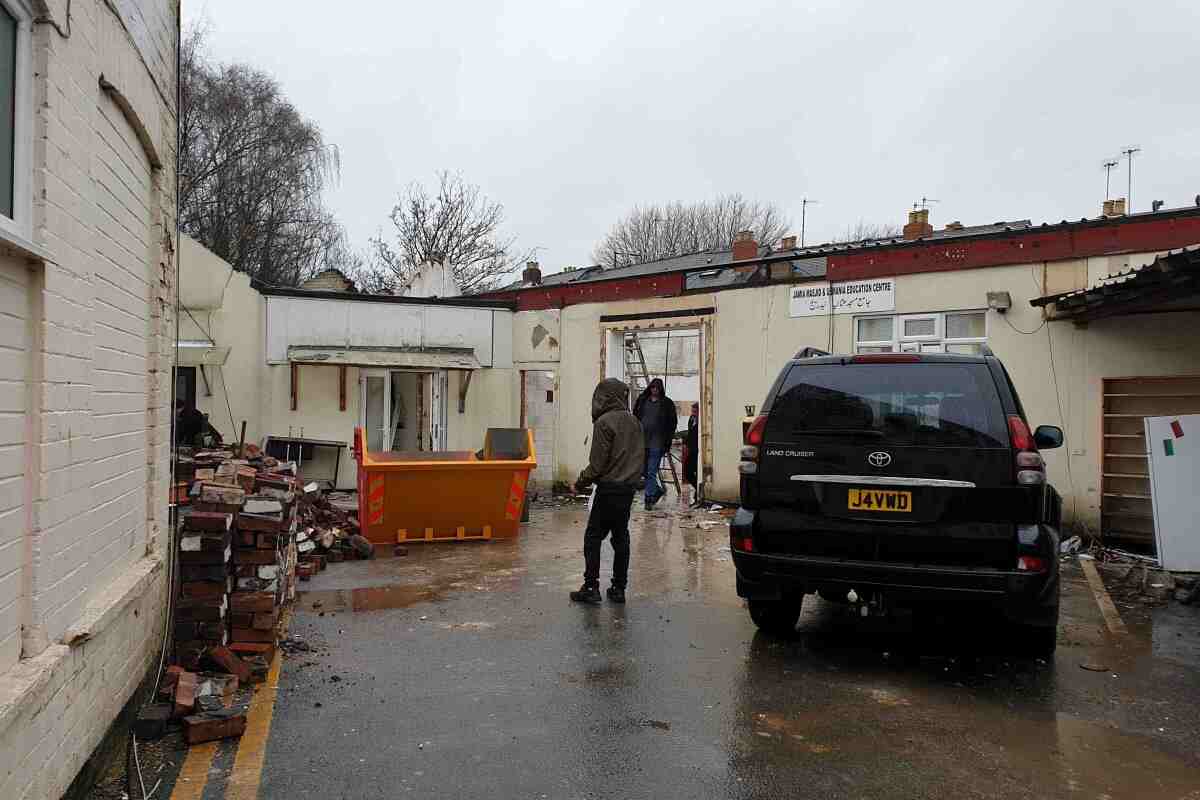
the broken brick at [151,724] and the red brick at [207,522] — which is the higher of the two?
the red brick at [207,522]

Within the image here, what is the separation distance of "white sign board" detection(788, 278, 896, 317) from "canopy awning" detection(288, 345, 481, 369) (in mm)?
5654

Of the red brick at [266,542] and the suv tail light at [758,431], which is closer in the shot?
the red brick at [266,542]

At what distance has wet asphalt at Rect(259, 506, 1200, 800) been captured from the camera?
3.66m

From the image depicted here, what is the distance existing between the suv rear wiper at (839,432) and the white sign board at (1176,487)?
4.45 m

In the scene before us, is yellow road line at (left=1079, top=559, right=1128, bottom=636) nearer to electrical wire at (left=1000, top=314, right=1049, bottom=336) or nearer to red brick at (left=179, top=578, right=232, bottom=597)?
electrical wire at (left=1000, top=314, right=1049, bottom=336)

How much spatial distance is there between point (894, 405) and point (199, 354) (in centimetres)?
1053

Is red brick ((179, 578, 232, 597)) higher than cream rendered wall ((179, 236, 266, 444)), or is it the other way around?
cream rendered wall ((179, 236, 266, 444))

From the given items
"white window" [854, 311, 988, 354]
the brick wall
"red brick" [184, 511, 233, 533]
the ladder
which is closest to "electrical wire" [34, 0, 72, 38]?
the brick wall

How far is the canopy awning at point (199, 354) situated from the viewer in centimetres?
1227

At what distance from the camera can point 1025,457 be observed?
4703 millimetres

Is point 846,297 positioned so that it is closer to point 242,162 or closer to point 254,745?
point 254,745

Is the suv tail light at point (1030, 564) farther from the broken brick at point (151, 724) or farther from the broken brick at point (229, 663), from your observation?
the broken brick at point (151, 724)

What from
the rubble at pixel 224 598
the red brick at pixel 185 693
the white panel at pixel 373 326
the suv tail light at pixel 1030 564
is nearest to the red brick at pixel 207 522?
the rubble at pixel 224 598

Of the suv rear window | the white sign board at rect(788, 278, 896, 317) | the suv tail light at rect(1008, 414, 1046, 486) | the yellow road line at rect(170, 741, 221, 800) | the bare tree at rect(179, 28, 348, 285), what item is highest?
the bare tree at rect(179, 28, 348, 285)
